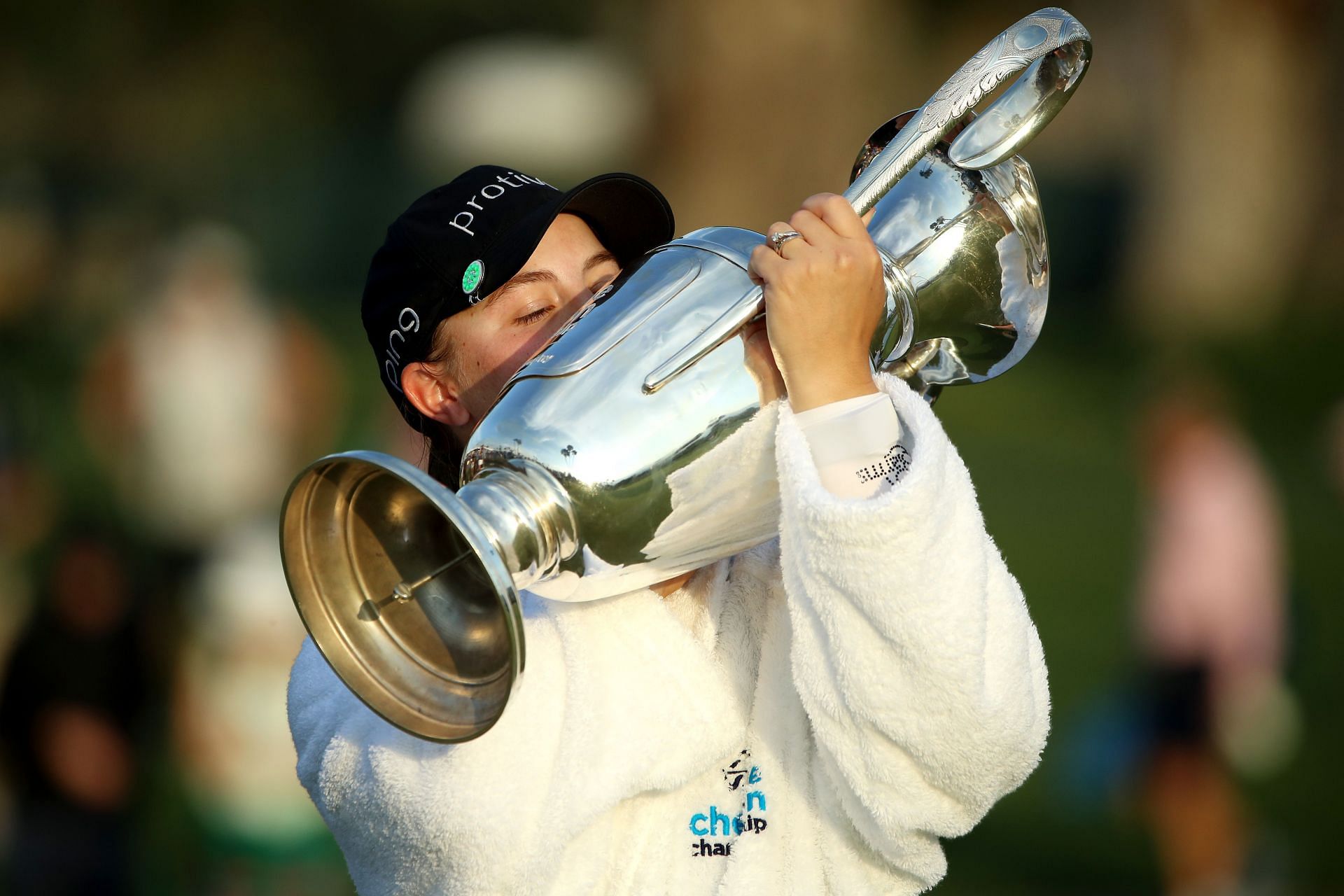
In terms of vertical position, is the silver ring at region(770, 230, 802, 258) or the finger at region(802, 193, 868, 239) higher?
the finger at region(802, 193, 868, 239)

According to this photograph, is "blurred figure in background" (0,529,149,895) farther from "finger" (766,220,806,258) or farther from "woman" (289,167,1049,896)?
"finger" (766,220,806,258)

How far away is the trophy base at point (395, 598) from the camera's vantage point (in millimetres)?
1791

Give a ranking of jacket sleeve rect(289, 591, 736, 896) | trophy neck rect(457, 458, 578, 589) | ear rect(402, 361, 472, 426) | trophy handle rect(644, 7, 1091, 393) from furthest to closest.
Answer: ear rect(402, 361, 472, 426)
trophy handle rect(644, 7, 1091, 393)
jacket sleeve rect(289, 591, 736, 896)
trophy neck rect(457, 458, 578, 589)

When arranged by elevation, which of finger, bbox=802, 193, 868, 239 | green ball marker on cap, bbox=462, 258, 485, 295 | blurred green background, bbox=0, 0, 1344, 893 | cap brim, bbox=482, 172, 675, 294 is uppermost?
finger, bbox=802, 193, 868, 239

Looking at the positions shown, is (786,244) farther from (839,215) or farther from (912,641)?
(912,641)

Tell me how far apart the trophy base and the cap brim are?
372 millimetres

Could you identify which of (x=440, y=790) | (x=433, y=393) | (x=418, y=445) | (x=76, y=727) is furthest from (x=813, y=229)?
(x=76, y=727)

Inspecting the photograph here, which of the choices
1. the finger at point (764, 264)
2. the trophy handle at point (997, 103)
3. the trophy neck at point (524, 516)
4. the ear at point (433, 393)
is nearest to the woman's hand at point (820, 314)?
the finger at point (764, 264)

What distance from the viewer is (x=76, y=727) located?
4.80 metres

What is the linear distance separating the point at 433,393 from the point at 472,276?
216mm

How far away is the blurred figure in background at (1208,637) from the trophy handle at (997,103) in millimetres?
4407

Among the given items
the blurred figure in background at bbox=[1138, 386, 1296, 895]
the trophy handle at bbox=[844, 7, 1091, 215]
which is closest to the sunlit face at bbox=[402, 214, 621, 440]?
the trophy handle at bbox=[844, 7, 1091, 215]

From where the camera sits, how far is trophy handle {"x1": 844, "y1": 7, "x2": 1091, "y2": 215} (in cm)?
197

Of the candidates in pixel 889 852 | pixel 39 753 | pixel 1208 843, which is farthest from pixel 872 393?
pixel 1208 843
